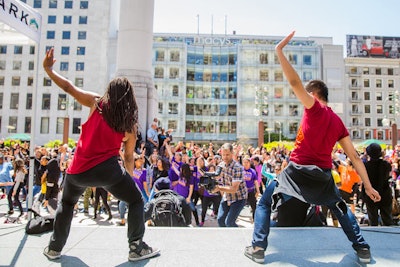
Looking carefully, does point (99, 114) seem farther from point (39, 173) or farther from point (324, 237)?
point (39, 173)

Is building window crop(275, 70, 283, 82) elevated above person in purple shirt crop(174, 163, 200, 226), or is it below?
above

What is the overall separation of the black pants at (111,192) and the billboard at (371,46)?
2940 inches

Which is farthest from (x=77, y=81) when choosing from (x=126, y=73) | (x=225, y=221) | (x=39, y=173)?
(x=225, y=221)

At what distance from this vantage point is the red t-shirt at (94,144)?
10.8 ft

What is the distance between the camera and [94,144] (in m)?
3.30

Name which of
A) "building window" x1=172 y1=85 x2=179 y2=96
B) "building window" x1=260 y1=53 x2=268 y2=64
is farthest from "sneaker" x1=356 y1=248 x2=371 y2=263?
"building window" x1=260 y1=53 x2=268 y2=64

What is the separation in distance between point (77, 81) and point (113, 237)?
5535cm

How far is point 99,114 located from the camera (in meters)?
3.34

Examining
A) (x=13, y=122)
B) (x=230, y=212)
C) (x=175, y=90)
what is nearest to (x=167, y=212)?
(x=230, y=212)

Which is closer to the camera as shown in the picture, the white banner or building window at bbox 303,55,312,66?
the white banner

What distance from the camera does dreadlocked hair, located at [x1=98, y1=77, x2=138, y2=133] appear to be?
3.28 meters

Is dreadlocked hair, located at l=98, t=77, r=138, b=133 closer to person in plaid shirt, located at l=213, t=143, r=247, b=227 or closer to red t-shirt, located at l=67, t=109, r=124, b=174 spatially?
red t-shirt, located at l=67, t=109, r=124, b=174

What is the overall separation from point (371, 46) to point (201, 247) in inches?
3024

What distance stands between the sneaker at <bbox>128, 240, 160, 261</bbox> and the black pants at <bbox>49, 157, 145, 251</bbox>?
0.21 feet
